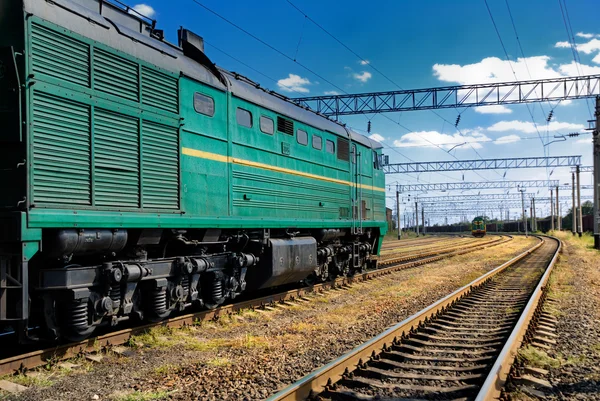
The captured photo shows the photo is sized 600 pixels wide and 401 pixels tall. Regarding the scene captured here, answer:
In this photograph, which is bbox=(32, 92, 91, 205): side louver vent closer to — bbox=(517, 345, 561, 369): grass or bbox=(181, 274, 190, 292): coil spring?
bbox=(181, 274, 190, 292): coil spring

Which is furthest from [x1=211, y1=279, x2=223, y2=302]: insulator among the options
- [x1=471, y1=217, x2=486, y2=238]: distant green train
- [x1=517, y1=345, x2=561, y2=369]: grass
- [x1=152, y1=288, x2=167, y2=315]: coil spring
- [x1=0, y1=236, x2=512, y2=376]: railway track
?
[x1=471, y1=217, x2=486, y2=238]: distant green train

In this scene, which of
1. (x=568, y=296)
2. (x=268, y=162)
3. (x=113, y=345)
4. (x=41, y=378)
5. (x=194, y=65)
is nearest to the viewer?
(x=41, y=378)

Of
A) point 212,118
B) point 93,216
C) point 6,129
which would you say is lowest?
point 93,216

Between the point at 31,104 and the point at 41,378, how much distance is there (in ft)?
10.5

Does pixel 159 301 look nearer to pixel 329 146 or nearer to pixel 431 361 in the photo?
pixel 431 361

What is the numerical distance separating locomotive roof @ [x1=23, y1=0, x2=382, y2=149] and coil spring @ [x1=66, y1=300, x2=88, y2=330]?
142 inches

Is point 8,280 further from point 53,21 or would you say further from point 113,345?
point 53,21

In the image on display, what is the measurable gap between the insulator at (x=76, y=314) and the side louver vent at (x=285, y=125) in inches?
239

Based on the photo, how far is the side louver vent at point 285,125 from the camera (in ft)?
37.4

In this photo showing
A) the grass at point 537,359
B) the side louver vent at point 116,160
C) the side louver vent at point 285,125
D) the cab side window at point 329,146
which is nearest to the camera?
the grass at point 537,359

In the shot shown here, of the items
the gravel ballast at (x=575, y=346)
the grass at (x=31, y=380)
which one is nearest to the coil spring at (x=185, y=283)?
the grass at (x=31, y=380)

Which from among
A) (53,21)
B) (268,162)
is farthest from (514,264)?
(53,21)

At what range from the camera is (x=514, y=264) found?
22.1 m

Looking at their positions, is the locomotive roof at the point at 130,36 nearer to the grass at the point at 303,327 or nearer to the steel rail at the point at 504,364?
the grass at the point at 303,327
